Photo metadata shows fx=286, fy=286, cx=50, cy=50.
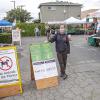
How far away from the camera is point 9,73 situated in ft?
25.6

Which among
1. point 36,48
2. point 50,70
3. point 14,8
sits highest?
point 14,8

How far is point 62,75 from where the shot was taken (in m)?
9.45

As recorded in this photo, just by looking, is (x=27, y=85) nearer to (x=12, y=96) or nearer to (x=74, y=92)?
(x=12, y=96)

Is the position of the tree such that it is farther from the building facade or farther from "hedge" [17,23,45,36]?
"hedge" [17,23,45,36]

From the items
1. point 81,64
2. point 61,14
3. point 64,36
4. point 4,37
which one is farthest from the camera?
point 61,14

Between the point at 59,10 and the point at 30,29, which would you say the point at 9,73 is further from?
the point at 59,10

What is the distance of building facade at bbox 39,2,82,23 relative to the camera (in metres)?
59.5

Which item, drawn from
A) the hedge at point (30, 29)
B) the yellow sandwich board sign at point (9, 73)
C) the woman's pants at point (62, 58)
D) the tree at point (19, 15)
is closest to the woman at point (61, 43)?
the woman's pants at point (62, 58)

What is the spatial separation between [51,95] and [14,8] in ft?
247

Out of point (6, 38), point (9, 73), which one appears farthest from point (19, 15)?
point (9, 73)

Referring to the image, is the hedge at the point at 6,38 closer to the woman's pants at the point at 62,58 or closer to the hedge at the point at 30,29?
the woman's pants at the point at 62,58

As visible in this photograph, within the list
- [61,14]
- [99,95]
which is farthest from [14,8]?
[99,95]

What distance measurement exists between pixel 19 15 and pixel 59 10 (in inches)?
842

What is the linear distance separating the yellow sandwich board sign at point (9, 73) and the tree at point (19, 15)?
233 ft
